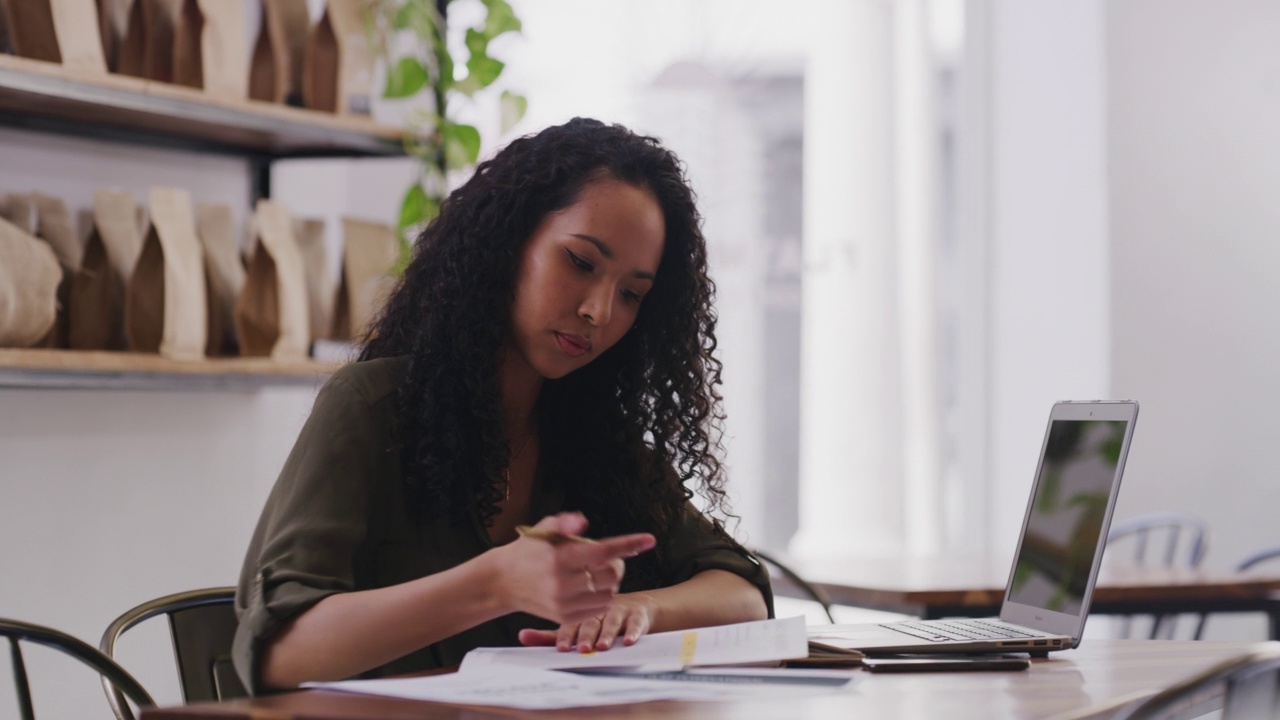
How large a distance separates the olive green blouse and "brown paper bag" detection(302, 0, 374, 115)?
1.14 metres

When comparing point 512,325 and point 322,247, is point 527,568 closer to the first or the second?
point 512,325

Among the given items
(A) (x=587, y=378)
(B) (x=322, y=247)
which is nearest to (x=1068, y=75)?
(B) (x=322, y=247)

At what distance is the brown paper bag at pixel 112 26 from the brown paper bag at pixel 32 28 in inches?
4.7

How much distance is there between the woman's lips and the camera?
1565 millimetres

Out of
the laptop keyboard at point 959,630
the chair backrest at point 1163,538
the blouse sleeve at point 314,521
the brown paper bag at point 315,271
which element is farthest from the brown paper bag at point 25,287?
the chair backrest at point 1163,538

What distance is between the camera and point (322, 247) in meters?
2.58

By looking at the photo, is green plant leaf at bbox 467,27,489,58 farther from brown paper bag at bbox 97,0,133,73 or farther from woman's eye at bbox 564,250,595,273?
woman's eye at bbox 564,250,595,273

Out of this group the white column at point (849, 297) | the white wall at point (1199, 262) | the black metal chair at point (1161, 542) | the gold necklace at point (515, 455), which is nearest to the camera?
the gold necklace at point (515, 455)

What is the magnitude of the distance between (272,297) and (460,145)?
61 centimetres

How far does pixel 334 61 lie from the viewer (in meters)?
2.58

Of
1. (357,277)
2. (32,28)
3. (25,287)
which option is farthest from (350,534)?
(357,277)

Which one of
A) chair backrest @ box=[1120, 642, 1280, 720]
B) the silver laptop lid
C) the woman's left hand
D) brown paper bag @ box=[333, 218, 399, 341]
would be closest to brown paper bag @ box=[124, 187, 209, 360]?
brown paper bag @ box=[333, 218, 399, 341]

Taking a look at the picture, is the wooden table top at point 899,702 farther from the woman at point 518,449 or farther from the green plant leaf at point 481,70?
the green plant leaf at point 481,70

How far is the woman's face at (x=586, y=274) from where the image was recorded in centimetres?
155
